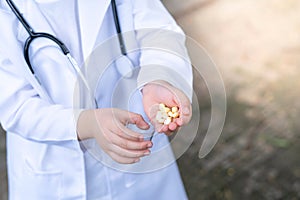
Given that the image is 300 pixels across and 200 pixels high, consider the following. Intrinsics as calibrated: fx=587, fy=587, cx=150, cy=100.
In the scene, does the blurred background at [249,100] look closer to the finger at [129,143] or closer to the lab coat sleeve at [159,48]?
the lab coat sleeve at [159,48]

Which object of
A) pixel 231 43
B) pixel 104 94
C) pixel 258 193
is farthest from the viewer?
pixel 231 43

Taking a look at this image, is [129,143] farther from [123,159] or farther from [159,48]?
[159,48]

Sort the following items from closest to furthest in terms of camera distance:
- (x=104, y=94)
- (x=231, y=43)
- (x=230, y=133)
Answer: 1. (x=104, y=94)
2. (x=230, y=133)
3. (x=231, y=43)

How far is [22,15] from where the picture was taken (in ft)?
3.19

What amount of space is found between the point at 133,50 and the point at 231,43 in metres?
1.47

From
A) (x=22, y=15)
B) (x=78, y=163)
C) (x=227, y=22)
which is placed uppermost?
(x=22, y=15)

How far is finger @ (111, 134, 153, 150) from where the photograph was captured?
861 millimetres

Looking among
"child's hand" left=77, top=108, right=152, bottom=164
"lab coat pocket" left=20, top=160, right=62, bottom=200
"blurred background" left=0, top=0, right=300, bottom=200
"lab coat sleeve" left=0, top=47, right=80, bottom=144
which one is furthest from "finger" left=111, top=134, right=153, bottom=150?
"blurred background" left=0, top=0, right=300, bottom=200

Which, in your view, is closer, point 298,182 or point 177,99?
point 177,99

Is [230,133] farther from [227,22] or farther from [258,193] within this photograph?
[227,22]

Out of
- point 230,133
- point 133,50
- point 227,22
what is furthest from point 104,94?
point 227,22

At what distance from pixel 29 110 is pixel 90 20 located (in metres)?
0.19

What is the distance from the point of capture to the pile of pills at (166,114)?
2.91ft

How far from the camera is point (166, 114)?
914 millimetres
